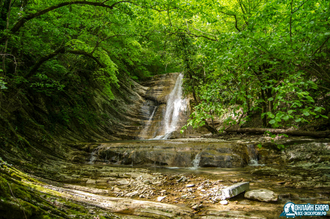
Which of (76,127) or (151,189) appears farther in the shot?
(76,127)

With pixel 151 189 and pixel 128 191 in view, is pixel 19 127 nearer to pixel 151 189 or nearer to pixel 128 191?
pixel 128 191

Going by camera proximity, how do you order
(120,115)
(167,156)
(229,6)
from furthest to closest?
(120,115), (229,6), (167,156)

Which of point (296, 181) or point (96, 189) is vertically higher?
point (296, 181)

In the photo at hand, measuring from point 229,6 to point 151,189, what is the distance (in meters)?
9.54

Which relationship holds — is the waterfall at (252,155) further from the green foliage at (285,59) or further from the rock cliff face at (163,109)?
the rock cliff face at (163,109)

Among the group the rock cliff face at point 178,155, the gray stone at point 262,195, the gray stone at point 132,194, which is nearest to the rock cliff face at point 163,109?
the rock cliff face at point 178,155

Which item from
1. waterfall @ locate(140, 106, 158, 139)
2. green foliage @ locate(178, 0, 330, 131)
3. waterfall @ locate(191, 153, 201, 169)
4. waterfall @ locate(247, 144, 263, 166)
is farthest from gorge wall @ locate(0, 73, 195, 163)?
waterfall @ locate(247, 144, 263, 166)

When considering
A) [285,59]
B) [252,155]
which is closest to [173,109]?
[252,155]

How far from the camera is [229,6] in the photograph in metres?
9.80

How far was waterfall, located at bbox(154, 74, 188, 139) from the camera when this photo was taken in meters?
16.9

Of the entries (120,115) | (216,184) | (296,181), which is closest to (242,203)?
(216,184)

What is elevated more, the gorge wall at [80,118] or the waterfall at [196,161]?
the gorge wall at [80,118]

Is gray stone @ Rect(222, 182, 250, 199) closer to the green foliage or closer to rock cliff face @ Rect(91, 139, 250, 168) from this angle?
the green foliage

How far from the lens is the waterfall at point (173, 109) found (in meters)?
16.9
